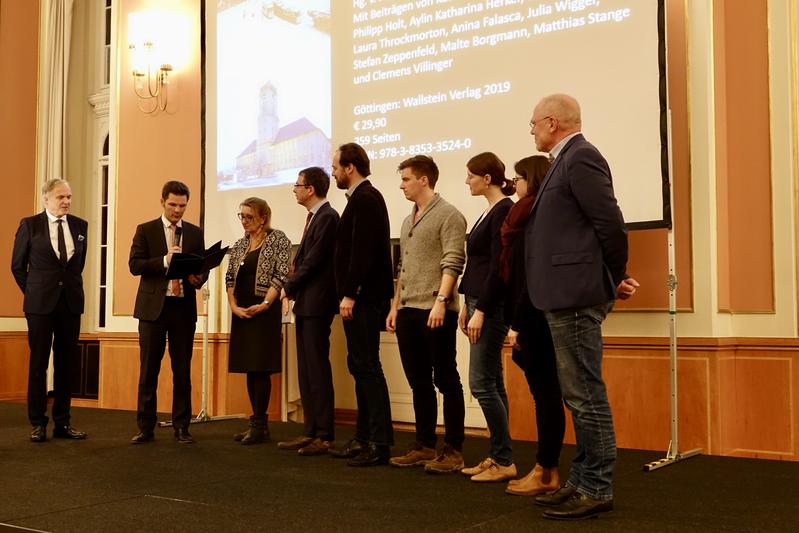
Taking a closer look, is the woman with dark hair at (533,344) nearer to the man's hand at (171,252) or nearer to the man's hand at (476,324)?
the man's hand at (476,324)

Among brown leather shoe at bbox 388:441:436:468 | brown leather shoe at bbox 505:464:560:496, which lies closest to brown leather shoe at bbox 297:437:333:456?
brown leather shoe at bbox 388:441:436:468

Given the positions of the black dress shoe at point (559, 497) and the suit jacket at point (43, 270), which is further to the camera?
the suit jacket at point (43, 270)

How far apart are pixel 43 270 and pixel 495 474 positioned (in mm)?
2751

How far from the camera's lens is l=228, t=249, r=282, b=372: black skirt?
4.36 m

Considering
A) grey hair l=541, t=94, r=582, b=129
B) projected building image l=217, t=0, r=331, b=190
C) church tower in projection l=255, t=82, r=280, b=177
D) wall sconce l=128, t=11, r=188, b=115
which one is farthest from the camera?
wall sconce l=128, t=11, r=188, b=115

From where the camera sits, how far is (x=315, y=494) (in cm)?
302

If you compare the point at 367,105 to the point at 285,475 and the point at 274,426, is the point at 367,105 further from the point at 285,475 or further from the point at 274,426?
the point at 285,475

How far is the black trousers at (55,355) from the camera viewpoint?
4520 mm

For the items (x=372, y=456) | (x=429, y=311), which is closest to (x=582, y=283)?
(x=429, y=311)

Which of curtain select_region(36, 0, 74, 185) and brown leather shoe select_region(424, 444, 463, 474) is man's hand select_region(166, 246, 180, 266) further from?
curtain select_region(36, 0, 74, 185)

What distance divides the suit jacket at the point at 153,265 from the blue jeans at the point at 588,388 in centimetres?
238

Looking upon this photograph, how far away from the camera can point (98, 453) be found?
4.05 metres

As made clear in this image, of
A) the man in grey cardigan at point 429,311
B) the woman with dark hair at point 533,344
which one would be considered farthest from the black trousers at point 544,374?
the man in grey cardigan at point 429,311

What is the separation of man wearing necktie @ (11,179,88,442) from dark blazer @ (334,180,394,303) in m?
1.74
